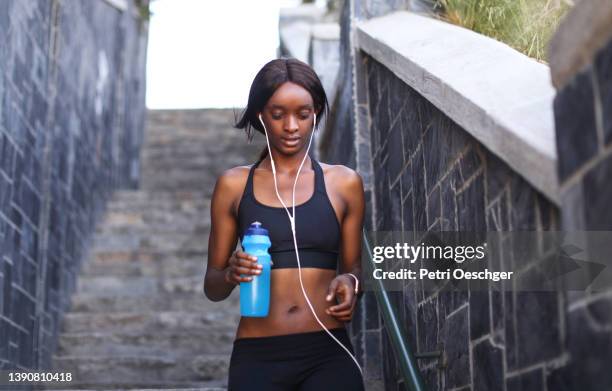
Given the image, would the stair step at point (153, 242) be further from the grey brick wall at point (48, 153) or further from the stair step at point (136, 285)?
the stair step at point (136, 285)

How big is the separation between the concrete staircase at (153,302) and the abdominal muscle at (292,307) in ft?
4.63

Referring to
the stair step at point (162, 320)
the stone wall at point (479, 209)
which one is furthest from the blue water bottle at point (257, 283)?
the stair step at point (162, 320)

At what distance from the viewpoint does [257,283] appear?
2371 millimetres

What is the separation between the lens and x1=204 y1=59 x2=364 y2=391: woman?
2.44 meters

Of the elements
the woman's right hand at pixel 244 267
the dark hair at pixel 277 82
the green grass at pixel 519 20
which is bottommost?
the woman's right hand at pixel 244 267

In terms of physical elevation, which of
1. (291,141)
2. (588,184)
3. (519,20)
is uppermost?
(519,20)

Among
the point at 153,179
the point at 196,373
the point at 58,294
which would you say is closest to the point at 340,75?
the point at 196,373

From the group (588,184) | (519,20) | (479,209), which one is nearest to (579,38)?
(588,184)

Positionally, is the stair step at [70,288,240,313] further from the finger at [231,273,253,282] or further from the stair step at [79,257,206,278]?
the finger at [231,273,253,282]

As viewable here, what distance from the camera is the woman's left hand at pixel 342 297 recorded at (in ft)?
7.97

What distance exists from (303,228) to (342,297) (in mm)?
259

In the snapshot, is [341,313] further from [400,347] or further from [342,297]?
[400,347]

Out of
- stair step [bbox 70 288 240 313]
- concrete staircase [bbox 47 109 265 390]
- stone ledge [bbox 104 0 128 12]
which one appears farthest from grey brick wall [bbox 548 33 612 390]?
stone ledge [bbox 104 0 128 12]

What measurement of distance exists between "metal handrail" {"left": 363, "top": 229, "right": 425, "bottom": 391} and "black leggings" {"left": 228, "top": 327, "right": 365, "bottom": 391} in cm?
51
